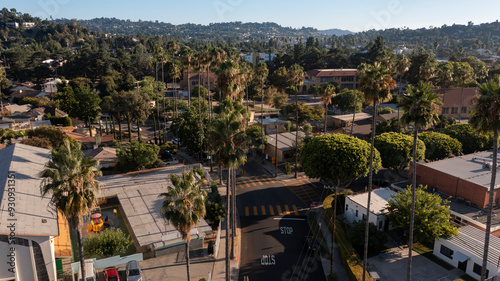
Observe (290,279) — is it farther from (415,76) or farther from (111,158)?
(415,76)

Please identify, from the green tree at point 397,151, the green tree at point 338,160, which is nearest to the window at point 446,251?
the green tree at point 338,160

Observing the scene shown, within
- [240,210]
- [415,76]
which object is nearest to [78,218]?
[240,210]

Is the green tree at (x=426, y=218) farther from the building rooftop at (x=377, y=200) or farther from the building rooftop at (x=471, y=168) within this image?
the building rooftop at (x=471, y=168)

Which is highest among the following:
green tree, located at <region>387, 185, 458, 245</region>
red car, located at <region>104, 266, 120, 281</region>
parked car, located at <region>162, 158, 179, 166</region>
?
green tree, located at <region>387, 185, 458, 245</region>

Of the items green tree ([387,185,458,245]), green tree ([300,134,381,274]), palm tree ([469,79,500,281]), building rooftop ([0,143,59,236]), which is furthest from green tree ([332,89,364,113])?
building rooftop ([0,143,59,236])

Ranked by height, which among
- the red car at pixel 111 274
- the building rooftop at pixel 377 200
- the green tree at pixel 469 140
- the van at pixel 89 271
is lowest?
the red car at pixel 111 274

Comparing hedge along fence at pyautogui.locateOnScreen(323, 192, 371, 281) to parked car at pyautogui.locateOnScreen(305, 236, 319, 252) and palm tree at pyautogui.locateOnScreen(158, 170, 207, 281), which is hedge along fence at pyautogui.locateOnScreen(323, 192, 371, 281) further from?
palm tree at pyautogui.locateOnScreen(158, 170, 207, 281)
